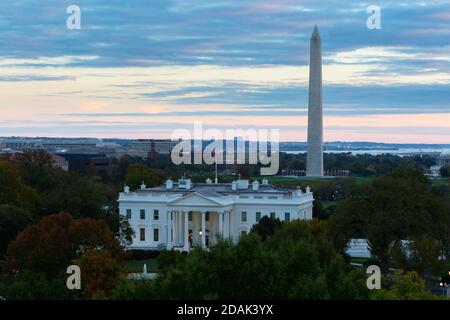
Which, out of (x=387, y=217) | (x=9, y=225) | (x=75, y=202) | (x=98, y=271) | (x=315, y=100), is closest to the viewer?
(x=98, y=271)

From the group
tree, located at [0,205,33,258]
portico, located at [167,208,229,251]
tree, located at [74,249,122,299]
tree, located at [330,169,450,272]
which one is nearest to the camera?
tree, located at [74,249,122,299]

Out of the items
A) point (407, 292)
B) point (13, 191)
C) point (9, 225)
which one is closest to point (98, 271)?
point (407, 292)

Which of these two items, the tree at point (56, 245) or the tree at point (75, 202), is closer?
the tree at point (56, 245)

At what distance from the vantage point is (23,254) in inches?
2029

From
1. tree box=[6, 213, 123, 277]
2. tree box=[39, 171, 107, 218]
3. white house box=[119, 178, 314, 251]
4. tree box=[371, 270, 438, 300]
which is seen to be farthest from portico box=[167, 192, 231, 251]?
tree box=[371, 270, 438, 300]

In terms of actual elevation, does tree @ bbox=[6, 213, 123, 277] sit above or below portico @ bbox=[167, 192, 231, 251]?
above

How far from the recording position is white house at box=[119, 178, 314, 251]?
283 ft

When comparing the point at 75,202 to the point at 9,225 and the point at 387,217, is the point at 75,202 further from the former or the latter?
the point at 387,217

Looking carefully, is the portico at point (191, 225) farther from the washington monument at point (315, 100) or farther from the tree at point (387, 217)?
the washington monument at point (315, 100)

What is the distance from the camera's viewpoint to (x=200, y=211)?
8712 centimetres

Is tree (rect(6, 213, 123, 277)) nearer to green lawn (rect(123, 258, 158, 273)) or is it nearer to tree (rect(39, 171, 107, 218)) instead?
green lawn (rect(123, 258, 158, 273))

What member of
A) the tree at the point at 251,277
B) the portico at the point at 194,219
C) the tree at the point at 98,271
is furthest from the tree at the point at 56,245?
the portico at the point at 194,219

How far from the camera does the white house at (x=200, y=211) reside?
8638 centimetres
